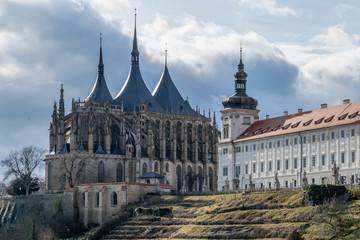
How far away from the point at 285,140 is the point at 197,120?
1842 inches

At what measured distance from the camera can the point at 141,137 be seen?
482ft

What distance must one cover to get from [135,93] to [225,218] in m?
60.7

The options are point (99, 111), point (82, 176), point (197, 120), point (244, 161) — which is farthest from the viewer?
point (197, 120)

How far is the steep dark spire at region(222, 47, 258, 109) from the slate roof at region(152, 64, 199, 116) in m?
31.2

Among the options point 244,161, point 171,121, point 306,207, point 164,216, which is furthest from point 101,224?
point 171,121

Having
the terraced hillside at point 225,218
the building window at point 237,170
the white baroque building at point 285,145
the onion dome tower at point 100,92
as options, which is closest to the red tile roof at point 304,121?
the white baroque building at point 285,145

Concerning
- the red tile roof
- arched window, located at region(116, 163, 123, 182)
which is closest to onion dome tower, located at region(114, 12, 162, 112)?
arched window, located at region(116, 163, 123, 182)

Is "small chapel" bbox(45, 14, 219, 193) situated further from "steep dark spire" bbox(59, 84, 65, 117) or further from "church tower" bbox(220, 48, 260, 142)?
"church tower" bbox(220, 48, 260, 142)

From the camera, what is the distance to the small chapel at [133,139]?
13775 centimetres

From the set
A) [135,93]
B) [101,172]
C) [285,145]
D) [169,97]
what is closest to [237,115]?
[285,145]

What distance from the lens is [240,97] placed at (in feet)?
411

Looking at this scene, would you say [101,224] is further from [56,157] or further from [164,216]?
[56,157]

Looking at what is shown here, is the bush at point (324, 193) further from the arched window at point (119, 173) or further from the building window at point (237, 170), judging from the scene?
the arched window at point (119, 173)

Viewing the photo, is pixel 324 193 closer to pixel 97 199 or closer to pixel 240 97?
pixel 240 97
